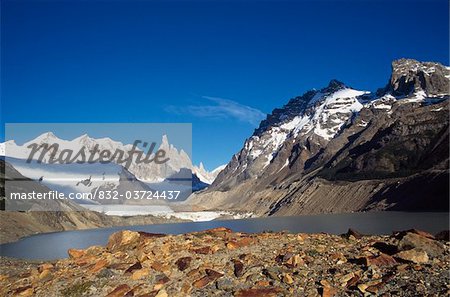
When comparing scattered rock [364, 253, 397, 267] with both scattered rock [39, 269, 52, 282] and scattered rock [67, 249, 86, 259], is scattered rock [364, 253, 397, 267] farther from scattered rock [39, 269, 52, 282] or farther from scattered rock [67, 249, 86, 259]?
scattered rock [67, 249, 86, 259]

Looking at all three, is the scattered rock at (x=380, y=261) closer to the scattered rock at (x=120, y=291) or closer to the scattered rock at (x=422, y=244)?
the scattered rock at (x=422, y=244)

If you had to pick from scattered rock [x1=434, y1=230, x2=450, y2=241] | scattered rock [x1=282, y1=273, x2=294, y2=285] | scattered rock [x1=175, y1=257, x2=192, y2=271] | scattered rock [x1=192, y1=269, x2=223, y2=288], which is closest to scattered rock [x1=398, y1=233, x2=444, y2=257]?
scattered rock [x1=434, y1=230, x2=450, y2=241]

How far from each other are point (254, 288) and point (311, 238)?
855 cm

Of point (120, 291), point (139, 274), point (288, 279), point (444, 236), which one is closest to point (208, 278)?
point (139, 274)

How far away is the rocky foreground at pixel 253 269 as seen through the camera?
16234 mm

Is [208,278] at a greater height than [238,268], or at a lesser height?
lesser

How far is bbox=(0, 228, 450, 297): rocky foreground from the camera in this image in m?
16.2

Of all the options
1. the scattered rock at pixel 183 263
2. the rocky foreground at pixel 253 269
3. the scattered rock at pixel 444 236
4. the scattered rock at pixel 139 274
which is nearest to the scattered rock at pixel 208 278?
the rocky foreground at pixel 253 269

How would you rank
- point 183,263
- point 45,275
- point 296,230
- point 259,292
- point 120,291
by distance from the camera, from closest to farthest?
point 259,292 < point 120,291 < point 183,263 < point 45,275 < point 296,230

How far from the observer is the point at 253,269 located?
61.9ft

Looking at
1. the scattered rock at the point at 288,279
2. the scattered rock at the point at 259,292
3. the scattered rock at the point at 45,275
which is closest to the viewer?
the scattered rock at the point at 259,292

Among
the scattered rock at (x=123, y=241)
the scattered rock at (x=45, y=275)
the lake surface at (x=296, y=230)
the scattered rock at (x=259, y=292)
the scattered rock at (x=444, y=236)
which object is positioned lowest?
the lake surface at (x=296, y=230)

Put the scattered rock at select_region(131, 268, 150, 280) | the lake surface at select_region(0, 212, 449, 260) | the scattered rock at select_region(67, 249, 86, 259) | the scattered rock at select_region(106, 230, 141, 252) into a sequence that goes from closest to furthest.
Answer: the scattered rock at select_region(131, 268, 150, 280) < the scattered rock at select_region(106, 230, 141, 252) < the scattered rock at select_region(67, 249, 86, 259) < the lake surface at select_region(0, 212, 449, 260)

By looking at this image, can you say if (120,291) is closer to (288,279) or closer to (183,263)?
(183,263)
